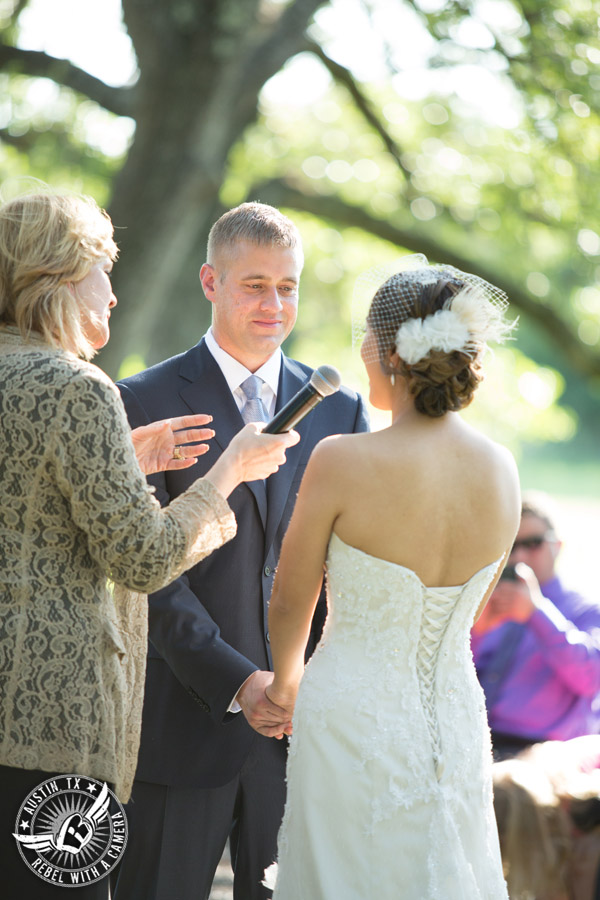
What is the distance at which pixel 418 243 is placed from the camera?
11.9 meters

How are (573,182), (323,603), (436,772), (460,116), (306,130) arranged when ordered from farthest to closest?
(306,130) → (460,116) → (573,182) → (323,603) → (436,772)

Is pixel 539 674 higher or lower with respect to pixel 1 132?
lower

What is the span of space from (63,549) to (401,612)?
857 mm

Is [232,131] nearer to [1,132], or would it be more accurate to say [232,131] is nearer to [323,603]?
[1,132]

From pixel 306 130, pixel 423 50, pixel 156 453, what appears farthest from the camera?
pixel 306 130

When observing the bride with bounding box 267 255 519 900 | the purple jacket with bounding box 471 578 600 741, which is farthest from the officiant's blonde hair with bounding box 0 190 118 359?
the purple jacket with bounding box 471 578 600 741

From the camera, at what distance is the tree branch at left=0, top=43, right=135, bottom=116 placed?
1016cm

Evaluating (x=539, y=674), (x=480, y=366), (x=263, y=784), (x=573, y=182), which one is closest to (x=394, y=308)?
(x=480, y=366)

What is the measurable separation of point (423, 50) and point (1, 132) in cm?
491

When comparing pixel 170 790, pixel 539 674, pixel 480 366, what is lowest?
pixel 539 674

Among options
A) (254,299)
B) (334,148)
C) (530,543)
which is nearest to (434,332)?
(254,299)

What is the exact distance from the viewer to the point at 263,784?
3.35 m

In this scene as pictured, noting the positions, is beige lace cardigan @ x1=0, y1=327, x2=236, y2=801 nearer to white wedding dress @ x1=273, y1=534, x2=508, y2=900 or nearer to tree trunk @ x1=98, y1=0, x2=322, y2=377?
white wedding dress @ x1=273, y1=534, x2=508, y2=900

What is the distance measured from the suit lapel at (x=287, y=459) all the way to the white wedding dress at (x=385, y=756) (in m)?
0.71
